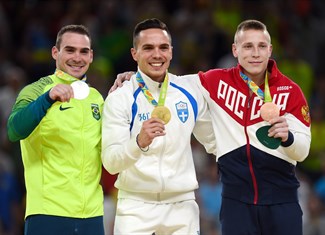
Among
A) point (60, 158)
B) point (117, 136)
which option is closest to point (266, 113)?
point (117, 136)

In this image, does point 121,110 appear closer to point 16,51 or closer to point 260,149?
point 260,149

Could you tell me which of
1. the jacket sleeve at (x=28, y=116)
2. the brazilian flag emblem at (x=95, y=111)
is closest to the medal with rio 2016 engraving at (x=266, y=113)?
the brazilian flag emblem at (x=95, y=111)

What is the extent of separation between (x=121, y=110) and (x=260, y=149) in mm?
1000

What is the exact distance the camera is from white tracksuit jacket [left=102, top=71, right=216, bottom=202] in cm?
622

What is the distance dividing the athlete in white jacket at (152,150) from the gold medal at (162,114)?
130 mm

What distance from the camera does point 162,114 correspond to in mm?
5957

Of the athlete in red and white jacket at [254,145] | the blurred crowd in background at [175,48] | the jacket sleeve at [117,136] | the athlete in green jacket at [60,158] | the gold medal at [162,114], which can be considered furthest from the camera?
the blurred crowd in background at [175,48]

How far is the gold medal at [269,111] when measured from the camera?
19.6 feet

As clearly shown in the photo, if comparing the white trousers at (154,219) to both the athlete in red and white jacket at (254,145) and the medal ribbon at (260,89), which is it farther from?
the medal ribbon at (260,89)

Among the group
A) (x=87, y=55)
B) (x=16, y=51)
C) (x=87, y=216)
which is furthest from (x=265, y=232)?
(x=16, y=51)

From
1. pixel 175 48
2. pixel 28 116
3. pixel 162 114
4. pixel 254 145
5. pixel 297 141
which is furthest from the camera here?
pixel 175 48

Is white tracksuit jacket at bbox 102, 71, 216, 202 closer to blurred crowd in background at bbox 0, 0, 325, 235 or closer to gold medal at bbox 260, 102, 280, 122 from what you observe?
gold medal at bbox 260, 102, 280, 122

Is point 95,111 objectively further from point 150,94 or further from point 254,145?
point 254,145

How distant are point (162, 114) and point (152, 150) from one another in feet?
1.32
